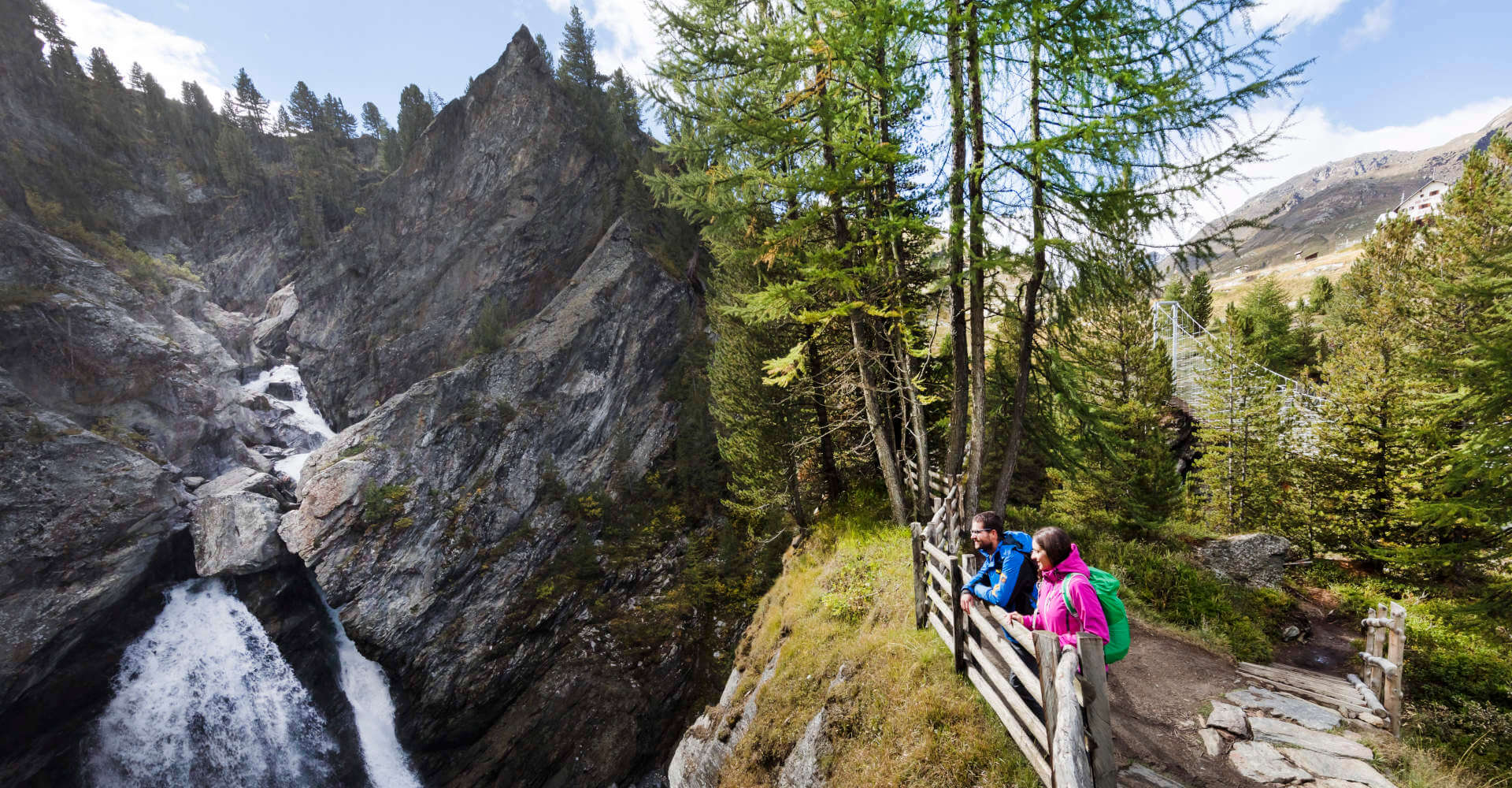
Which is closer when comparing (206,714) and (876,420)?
(876,420)

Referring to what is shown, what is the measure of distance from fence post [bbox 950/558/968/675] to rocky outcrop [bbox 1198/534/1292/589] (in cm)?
1000

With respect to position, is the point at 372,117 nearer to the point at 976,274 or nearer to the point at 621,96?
the point at 621,96

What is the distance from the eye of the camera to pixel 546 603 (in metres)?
22.7

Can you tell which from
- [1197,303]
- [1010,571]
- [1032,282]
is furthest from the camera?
[1197,303]

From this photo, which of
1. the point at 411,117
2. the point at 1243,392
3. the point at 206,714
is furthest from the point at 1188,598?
the point at 411,117

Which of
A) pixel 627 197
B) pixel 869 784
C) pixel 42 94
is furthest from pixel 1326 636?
pixel 42 94

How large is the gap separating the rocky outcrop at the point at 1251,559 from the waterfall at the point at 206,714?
30625 mm

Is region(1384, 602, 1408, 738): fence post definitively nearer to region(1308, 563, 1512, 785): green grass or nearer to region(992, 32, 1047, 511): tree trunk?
region(1308, 563, 1512, 785): green grass

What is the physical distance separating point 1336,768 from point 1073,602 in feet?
12.6

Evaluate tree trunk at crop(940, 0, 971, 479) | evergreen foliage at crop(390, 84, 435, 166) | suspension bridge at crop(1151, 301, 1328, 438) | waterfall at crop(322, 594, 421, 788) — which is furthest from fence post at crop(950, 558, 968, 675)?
evergreen foliage at crop(390, 84, 435, 166)

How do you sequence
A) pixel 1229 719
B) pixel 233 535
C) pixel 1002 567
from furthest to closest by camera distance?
pixel 233 535, pixel 1229 719, pixel 1002 567

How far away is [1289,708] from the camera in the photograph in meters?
5.89

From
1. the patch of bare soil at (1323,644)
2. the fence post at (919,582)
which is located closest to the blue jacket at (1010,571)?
the fence post at (919,582)

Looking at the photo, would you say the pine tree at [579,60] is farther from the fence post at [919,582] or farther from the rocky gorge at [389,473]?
the fence post at [919,582]
